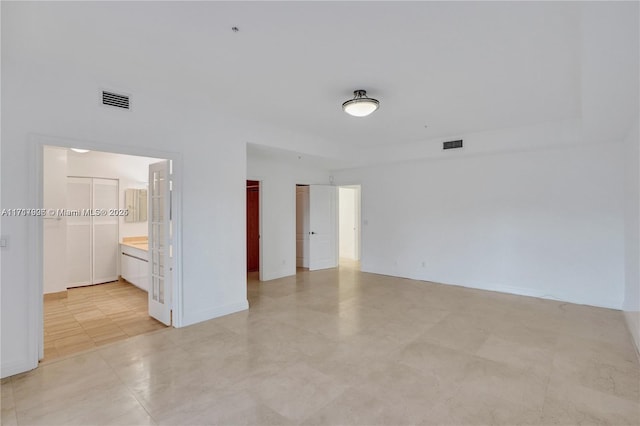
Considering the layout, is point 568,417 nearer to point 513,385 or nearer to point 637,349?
point 513,385

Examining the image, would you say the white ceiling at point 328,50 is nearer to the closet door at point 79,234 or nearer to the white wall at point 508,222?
the white wall at point 508,222

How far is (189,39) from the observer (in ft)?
8.37

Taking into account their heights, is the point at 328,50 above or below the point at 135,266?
above

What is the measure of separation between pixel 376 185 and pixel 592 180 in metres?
3.86

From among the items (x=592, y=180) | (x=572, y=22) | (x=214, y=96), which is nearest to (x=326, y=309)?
(x=214, y=96)

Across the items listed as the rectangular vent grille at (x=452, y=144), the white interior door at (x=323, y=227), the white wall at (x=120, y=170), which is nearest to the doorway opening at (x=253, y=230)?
the white interior door at (x=323, y=227)

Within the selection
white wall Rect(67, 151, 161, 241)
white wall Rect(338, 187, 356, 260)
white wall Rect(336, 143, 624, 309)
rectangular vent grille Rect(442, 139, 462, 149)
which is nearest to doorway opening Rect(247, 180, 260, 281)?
white wall Rect(67, 151, 161, 241)

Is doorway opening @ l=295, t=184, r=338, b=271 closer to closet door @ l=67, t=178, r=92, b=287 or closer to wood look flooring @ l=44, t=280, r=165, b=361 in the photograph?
wood look flooring @ l=44, t=280, r=165, b=361

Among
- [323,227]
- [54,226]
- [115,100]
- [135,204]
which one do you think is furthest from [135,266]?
[323,227]

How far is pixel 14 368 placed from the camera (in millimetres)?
2781

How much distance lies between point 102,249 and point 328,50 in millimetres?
6435

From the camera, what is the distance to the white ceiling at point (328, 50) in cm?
220

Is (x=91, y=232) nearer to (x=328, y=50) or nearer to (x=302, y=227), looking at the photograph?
(x=302, y=227)

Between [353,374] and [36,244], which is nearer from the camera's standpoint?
[353,374]
